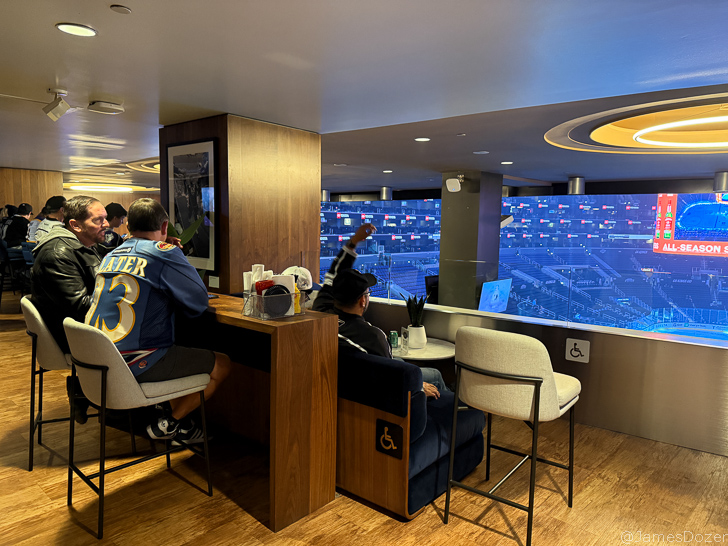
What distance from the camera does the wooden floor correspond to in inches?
93.0

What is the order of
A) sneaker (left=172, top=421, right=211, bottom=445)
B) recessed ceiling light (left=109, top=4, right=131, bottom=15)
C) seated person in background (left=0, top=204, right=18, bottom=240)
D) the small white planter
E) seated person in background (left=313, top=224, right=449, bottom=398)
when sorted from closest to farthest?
recessed ceiling light (left=109, top=4, right=131, bottom=15), seated person in background (left=313, top=224, right=449, bottom=398), sneaker (left=172, top=421, right=211, bottom=445), the small white planter, seated person in background (left=0, top=204, right=18, bottom=240)

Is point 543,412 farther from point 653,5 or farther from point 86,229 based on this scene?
point 86,229

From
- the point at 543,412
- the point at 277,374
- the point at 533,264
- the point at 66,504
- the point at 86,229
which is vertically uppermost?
the point at 86,229

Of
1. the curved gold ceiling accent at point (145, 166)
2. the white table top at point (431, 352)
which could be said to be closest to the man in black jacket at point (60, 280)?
the white table top at point (431, 352)

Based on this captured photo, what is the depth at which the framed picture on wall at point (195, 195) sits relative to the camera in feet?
12.4

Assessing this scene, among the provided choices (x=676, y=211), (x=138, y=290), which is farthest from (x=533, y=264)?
(x=676, y=211)

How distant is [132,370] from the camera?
2373mm

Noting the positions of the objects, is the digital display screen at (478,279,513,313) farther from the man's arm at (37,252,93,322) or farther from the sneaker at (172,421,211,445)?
the man's arm at (37,252,93,322)

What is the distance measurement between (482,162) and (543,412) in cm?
519

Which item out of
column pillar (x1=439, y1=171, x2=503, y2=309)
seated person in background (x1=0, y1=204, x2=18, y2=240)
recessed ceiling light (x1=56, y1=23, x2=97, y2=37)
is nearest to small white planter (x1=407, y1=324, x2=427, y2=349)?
recessed ceiling light (x1=56, y1=23, x2=97, y2=37)

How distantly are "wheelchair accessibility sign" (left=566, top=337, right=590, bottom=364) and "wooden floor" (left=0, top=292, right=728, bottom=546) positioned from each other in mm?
641

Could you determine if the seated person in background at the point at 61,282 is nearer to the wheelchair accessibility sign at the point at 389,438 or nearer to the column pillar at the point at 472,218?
the wheelchair accessibility sign at the point at 389,438

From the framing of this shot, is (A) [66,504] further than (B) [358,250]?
No

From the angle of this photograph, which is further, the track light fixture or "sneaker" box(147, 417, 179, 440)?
the track light fixture
